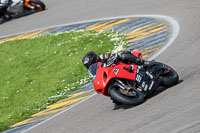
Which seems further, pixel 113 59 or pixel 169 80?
pixel 169 80

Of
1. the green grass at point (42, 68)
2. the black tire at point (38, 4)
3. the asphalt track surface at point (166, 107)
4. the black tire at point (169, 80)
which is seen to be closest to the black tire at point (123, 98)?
the asphalt track surface at point (166, 107)

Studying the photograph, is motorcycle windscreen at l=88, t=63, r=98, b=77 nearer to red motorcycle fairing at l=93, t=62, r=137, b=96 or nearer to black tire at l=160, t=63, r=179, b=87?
red motorcycle fairing at l=93, t=62, r=137, b=96

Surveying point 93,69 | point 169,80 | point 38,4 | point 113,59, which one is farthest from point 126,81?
point 38,4

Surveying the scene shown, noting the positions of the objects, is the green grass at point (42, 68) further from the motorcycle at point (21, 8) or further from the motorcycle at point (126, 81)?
the motorcycle at point (21, 8)

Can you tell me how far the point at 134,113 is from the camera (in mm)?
7320

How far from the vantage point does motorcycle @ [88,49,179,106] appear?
746 centimetres

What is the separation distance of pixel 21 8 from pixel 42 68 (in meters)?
7.07

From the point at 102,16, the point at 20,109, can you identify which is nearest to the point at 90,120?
the point at 20,109

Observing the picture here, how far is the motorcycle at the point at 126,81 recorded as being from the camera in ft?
24.5

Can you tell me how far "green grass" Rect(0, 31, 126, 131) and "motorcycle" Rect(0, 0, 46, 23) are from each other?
11.3 ft

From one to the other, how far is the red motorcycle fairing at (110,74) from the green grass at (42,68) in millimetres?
3132

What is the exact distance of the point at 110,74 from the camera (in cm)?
746

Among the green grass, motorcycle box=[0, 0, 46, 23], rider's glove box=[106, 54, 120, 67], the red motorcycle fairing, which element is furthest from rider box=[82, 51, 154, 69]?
motorcycle box=[0, 0, 46, 23]

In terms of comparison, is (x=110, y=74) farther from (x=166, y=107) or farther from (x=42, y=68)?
(x=42, y=68)
